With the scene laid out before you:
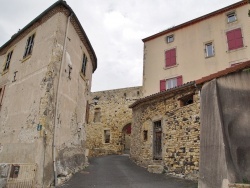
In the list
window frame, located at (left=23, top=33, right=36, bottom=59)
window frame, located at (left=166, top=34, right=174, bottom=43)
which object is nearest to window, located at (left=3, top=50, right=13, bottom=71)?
window frame, located at (left=23, top=33, right=36, bottom=59)

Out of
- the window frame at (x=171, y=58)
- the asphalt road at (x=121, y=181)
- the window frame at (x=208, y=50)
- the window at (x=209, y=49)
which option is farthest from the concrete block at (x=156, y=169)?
the window at (x=209, y=49)

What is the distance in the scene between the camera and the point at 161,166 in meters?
9.44

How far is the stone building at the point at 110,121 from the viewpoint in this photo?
18.8 meters

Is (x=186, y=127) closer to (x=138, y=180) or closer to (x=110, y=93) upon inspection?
(x=138, y=180)

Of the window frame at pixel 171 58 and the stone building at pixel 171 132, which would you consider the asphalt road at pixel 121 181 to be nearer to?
the stone building at pixel 171 132

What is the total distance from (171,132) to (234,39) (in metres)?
8.39

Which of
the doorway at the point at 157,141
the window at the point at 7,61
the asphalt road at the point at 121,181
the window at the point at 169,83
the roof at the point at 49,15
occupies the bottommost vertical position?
the asphalt road at the point at 121,181

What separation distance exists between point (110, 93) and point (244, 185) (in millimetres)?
16838

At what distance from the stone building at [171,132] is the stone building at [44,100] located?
3.46 m

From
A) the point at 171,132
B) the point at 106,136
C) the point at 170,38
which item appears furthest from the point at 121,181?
the point at 170,38

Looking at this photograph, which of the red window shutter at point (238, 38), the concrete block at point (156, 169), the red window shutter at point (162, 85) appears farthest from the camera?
the red window shutter at point (162, 85)

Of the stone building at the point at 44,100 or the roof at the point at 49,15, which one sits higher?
the roof at the point at 49,15

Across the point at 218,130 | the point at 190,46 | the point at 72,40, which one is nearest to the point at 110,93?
the point at 190,46

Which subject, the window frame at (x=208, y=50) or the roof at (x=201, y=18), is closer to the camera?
the roof at (x=201, y=18)
